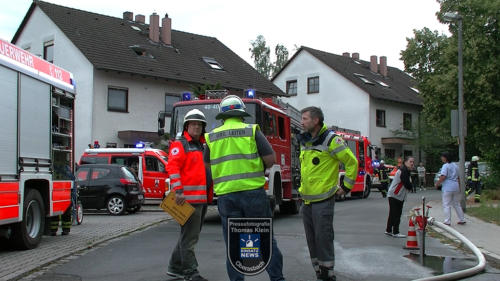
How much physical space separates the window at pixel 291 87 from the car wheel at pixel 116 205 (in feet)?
107

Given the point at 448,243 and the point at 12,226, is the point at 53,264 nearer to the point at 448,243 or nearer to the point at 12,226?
the point at 12,226

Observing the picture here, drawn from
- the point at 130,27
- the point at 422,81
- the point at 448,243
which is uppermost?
the point at 130,27

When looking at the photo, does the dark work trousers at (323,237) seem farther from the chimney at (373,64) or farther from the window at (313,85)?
the chimney at (373,64)

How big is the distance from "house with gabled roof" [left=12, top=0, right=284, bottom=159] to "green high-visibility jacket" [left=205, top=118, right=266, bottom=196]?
2580cm

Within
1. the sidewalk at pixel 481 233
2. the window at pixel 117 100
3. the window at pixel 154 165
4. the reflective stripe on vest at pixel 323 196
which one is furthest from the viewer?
the window at pixel 117 100

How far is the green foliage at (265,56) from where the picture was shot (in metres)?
72.5

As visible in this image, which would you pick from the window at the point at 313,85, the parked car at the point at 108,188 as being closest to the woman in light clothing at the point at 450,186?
the parked car at the point at 108,188

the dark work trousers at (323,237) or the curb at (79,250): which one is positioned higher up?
the dark work trousers at (323,237)

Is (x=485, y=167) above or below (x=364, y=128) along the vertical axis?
below

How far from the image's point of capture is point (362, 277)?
746 cm

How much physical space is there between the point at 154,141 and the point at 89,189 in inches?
590

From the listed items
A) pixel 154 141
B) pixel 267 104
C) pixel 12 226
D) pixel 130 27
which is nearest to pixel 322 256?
pixel 12 226

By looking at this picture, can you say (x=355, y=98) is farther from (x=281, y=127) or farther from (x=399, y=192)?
(x=399, y=192)

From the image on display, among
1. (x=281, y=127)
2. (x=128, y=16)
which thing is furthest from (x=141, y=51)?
(x=281, y=127)
